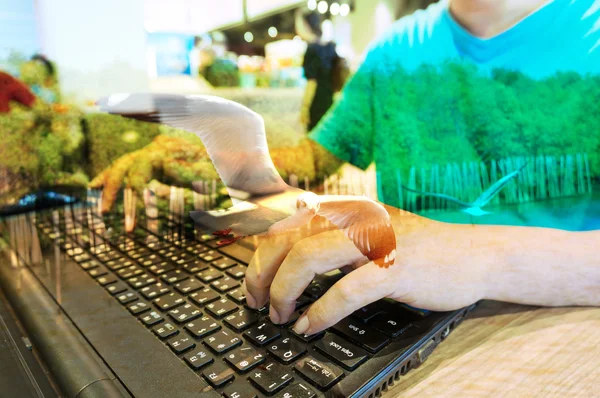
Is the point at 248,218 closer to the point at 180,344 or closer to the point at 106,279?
the point at 180,344

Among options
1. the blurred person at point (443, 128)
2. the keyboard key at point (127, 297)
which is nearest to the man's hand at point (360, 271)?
the blurred person at point (443, 128)

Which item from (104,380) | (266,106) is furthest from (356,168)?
(104,380)

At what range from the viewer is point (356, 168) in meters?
0.26

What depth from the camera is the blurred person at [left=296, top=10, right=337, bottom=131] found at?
0.24 m

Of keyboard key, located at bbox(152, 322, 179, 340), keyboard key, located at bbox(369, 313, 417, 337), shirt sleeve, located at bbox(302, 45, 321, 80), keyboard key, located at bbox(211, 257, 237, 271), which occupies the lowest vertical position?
keyboard key, located at bbox(369, 313, 417, 337)

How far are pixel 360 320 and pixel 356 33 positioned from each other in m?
0.19

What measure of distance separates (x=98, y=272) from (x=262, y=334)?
0.20 m

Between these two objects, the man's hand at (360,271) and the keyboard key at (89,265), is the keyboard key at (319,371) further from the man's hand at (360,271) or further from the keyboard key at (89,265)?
the keyboard key at (89,265)

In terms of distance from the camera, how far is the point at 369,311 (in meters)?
0.28

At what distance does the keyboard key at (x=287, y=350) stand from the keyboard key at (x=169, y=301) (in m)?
0.09

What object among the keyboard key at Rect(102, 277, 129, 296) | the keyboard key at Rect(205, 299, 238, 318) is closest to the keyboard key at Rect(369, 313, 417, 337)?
the keyboard key at Rect(205, 299, 238, 318)

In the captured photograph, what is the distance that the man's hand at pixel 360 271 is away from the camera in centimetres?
25

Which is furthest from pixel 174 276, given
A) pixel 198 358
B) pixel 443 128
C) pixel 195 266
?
pixel 443 128

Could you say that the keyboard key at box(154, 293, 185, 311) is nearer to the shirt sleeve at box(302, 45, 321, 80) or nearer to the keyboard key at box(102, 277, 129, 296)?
the keyboard key at box(102, 277, 129, 296)
